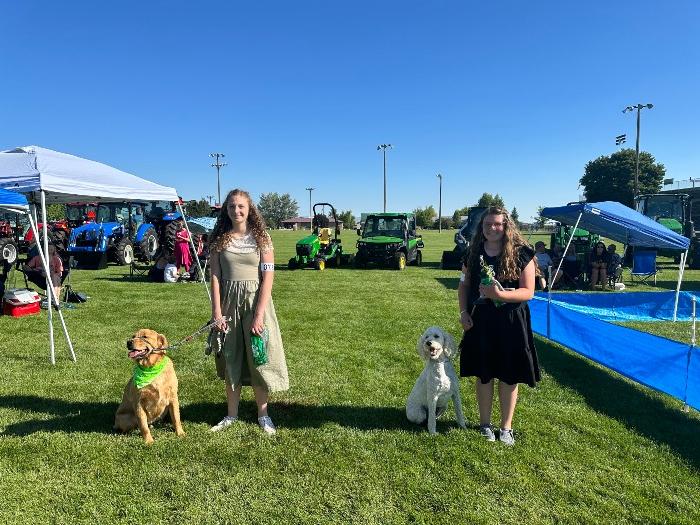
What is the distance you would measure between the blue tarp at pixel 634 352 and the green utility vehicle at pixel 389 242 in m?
8.76

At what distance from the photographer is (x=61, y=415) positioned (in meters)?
3.73

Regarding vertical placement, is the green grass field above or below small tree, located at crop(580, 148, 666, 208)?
below

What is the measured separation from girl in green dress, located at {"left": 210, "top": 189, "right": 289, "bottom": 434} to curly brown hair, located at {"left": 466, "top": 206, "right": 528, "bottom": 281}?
145cm

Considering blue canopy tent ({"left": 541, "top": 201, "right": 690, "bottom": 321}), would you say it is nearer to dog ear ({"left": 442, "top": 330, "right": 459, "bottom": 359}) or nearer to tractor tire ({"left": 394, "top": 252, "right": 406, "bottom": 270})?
tractor tire ({"left": 394, "top": 252, "right": 406, "bottom": 270})

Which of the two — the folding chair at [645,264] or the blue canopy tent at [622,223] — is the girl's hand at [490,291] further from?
the folding chair at [645,264]

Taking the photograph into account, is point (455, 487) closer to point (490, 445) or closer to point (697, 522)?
point (490, 445)

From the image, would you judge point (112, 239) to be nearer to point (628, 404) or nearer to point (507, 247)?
point (507, 247)

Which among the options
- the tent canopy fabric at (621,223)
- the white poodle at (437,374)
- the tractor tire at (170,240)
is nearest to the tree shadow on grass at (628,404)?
the white poodle at (437,374)

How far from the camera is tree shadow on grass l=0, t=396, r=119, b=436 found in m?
3.49

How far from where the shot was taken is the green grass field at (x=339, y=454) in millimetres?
2588

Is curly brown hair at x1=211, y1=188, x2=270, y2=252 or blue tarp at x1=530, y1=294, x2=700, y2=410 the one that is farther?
blue tarp at x1=530, y1=294, x2=700, y2=410

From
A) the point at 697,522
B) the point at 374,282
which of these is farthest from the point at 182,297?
the point at 697,522

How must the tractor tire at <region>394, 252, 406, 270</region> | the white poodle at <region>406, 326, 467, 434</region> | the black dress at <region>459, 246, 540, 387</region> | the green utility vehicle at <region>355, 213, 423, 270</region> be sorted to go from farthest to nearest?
the green utility vehicle at <region>355, 213, 423, 270</region> → the tractor tire at <region>394, 252, 406, 270</region> → the white poodle at <region>406, 326, 467, 434</region> → the black dress at <region>459, 246, 540, 387</region>

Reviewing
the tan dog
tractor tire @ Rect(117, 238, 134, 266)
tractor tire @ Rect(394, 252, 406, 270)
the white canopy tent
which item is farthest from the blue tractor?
the tan dog
